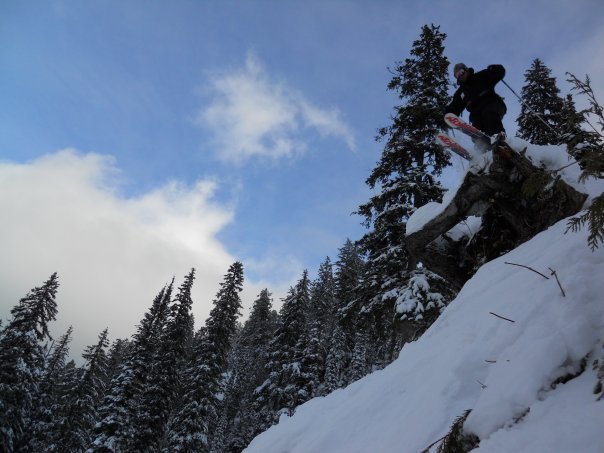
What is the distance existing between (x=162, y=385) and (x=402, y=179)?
979 inches

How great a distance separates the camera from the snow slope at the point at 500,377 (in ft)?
8.18

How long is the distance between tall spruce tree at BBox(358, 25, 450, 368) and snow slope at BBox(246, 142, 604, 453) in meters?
7.18

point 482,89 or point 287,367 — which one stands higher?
point 287,367

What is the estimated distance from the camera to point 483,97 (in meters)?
8.94

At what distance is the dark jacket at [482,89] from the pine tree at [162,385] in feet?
94.1

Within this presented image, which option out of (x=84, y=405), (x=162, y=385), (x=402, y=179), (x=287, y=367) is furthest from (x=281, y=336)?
(x=402, y=179)

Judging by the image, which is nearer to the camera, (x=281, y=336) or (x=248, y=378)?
(x=281, y=336)

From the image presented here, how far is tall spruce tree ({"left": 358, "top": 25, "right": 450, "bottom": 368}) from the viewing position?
44.5 ft

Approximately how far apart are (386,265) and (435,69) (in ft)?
27.2

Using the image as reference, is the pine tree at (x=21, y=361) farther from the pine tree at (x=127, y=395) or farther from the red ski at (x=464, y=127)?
the red ski at (x=464, y=127)

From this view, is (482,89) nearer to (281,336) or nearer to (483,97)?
(483,97)

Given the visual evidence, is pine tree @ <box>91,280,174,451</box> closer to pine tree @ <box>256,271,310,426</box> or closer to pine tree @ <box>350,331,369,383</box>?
pine tree @ <box>256,271,310,426</box>

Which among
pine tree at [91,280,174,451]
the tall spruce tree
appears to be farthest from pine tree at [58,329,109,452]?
the tall spruce tree

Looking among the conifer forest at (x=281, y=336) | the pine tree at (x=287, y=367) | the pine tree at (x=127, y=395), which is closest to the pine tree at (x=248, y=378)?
the conifer forest at (x=281, y=336)
